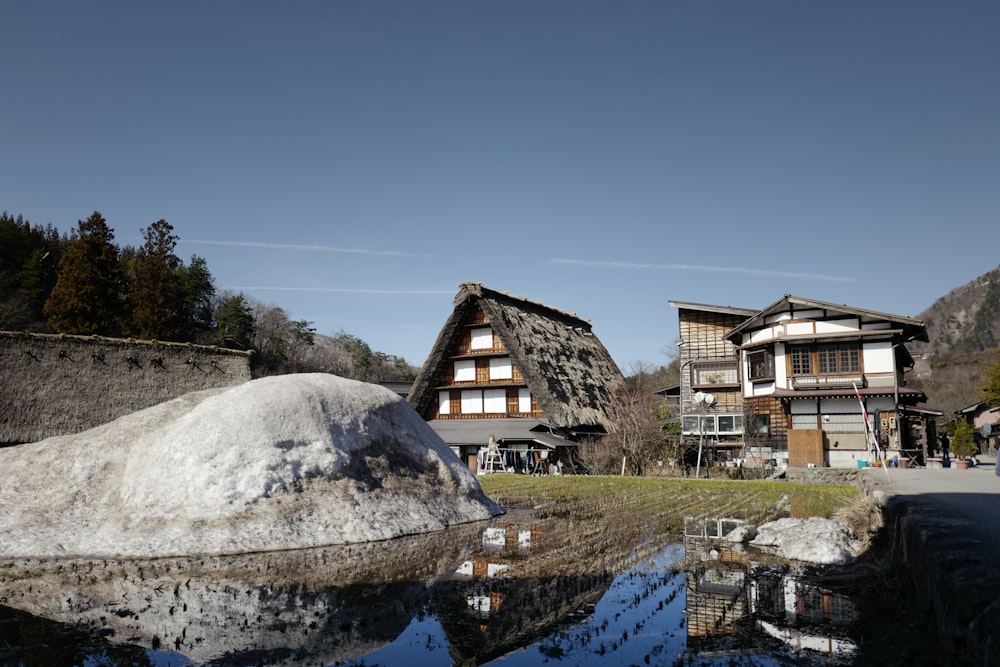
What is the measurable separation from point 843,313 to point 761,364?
4.63 m

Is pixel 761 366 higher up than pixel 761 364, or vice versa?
pixel 761 364

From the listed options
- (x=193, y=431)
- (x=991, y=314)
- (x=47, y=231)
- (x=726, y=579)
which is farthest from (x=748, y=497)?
(x=991, y=314)

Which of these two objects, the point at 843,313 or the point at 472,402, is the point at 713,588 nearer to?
the point at 843,313

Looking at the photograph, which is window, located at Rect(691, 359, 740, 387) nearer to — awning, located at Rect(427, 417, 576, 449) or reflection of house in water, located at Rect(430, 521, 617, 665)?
awning, located at Rect(427, 417, 576, 449)

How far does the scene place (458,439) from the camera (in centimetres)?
3441

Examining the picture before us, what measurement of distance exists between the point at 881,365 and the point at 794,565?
25.5m

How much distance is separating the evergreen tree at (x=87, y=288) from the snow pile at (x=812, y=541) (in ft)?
121

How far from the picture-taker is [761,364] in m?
33.7

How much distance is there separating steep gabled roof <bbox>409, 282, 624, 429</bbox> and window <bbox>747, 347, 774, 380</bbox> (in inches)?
336

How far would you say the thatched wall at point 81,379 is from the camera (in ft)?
70.6

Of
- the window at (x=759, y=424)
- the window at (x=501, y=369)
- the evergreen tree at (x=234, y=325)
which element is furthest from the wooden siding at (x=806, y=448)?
the evergreen tree at (x=234, y=325)

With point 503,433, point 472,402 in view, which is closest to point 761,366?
point 503,433

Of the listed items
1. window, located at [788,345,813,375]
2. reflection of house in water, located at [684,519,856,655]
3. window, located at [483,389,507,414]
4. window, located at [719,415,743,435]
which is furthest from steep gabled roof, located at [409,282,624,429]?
reflection of house in water, located at [684,519,856,655]

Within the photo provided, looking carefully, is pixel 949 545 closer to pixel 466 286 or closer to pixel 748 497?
pixel 748 497
